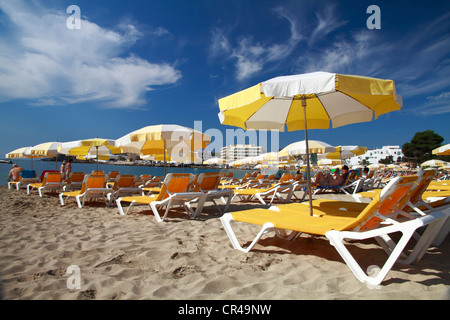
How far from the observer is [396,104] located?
340 cm

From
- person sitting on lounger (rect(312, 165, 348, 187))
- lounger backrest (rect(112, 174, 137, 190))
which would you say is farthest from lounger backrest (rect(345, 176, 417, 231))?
person sitting on lounger (rect(312, 165, 348, 187))

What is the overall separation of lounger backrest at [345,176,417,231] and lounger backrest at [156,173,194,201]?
3.38m

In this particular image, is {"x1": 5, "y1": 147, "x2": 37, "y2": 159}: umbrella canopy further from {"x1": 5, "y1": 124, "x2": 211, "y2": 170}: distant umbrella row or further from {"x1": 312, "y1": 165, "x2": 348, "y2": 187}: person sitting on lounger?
{"x1": 312, "y1": 165, "x2": 348, "y2": 187}: person sitting on lounger

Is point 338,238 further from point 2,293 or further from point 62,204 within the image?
point 62,204

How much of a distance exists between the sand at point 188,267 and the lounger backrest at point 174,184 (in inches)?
42.6

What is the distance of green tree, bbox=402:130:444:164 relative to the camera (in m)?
58.3

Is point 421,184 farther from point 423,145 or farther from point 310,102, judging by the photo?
point 423,145

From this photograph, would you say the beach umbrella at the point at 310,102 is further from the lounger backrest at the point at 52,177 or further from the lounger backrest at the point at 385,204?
the lounger backrest at the point at 52,177

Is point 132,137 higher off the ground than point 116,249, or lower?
higher

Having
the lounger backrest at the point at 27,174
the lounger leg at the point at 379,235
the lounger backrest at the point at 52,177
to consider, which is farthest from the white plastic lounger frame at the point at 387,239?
the lounger backrest at the point at 27,174

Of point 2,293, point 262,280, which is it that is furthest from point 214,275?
point 2,293

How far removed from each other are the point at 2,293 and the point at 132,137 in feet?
16.2

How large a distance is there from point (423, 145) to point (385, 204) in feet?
242
